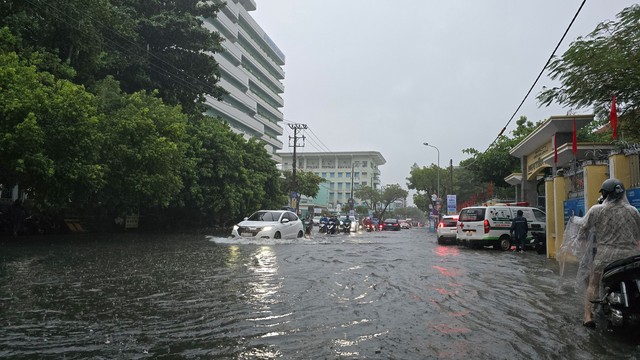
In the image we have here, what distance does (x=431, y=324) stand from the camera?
532cm

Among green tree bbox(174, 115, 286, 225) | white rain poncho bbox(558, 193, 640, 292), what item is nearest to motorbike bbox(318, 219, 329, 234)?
green tree bbox(174, 115, 286, 225)

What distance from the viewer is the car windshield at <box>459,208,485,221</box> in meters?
18.5

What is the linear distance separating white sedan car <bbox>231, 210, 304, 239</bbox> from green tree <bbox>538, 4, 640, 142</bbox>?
36.1ft

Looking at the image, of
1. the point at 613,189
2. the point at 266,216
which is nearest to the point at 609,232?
the point at 613,189

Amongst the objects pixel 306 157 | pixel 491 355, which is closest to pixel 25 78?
pixel 491 355

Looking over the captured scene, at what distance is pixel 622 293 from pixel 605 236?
2.39ft

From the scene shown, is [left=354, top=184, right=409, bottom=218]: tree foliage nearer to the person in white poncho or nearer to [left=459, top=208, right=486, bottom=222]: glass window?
[left=459, top=208, right=486, bottom=222]: glass window

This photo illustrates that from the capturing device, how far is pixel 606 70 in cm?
1083

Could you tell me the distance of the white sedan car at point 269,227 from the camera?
Result: 60.7 feet

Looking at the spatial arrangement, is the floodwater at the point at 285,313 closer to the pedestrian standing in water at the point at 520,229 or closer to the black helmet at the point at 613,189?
the black helmet at the point at 613,189

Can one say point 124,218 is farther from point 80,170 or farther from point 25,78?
point 25,78

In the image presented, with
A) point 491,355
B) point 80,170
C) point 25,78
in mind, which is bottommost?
point 491,355

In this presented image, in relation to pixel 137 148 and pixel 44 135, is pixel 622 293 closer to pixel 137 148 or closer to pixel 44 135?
pixel 44 135

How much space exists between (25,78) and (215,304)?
11.0 metres
